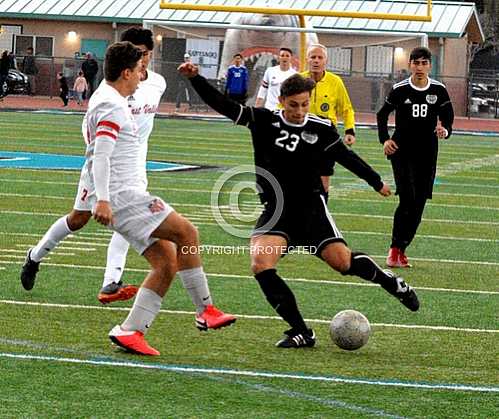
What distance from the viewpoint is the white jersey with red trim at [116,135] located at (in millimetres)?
7691

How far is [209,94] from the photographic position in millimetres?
8094

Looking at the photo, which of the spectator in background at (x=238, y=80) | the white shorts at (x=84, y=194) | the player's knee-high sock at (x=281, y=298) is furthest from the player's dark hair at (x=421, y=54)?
the spectator in background at (x=238, y=80)

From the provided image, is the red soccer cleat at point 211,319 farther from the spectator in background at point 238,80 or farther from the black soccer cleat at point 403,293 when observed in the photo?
the spectator in background at point 238,80

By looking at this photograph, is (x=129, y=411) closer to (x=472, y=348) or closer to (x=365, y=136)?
(x=472, y=348)

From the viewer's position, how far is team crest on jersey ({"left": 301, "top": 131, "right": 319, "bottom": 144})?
8289 mm

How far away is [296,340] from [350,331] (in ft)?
1.11

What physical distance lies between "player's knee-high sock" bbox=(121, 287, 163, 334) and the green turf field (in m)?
0.19

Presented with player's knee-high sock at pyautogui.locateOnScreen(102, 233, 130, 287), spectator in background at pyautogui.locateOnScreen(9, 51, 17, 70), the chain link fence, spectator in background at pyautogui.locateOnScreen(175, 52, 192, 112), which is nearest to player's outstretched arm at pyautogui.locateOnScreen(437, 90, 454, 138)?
player's knee-high sock at pyautogui.locateOnScreen(102, 233, 130, 287)

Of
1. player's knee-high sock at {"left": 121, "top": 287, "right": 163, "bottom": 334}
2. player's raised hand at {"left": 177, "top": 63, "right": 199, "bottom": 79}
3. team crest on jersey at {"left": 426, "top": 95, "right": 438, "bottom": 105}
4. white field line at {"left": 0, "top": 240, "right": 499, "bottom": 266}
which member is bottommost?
white field line at {"left": 0, "top": 240, "right": 499, "bottom": 266}

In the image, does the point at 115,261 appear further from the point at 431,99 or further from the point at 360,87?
the point at 360,87

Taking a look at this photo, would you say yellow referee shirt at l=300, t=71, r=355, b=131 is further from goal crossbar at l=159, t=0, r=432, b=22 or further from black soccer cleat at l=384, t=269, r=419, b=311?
goal crossbar at l=159, t=0, r=432, b=22

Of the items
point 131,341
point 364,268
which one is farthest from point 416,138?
point 131,341

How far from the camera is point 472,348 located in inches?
326

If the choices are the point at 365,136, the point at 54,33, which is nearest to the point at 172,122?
the point at 365,136
